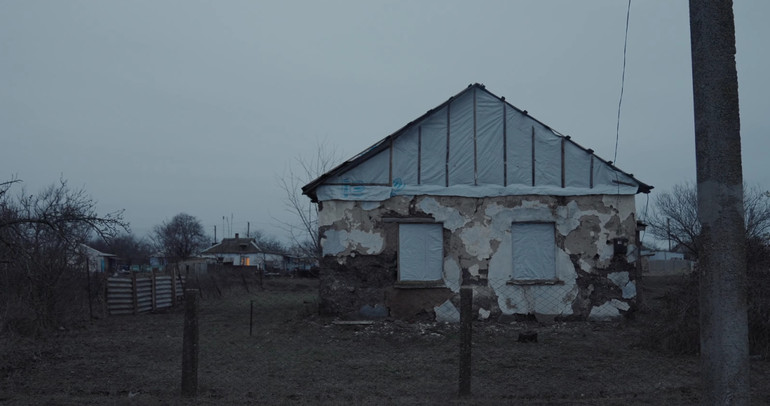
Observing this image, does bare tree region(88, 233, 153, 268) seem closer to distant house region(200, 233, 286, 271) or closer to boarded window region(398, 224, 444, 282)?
distant house region(200, 233, 286, 271)

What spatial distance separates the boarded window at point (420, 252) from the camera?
14492 mm

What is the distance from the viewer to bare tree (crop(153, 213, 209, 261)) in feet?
255

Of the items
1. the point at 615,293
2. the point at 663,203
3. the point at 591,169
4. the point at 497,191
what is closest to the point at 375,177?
the point at 497,191

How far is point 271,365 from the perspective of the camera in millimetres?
9062

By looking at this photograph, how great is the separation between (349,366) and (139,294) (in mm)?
12223

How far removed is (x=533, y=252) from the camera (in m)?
14.6

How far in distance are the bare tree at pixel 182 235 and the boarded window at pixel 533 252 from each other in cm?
6567

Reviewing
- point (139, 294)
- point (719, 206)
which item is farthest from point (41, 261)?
point (719, 206)

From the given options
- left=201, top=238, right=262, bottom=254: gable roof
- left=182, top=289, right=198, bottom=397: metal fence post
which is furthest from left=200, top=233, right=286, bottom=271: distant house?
left=182, top=289, right=198, bottom=397: metal fence post

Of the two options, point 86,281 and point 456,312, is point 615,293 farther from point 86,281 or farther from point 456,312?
point 86,281

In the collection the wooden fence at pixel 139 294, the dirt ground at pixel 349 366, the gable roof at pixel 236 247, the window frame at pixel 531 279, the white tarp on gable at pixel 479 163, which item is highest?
the white tarp on gable at pixel 479 163

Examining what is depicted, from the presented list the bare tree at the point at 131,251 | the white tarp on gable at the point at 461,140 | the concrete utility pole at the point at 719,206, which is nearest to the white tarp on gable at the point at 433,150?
the white tarp on gable at the point at 461,140

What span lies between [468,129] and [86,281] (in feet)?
36.2

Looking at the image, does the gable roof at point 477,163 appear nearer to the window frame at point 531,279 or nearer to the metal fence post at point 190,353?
the window frame at point 531,279
